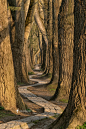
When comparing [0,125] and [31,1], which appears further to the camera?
[31,1]

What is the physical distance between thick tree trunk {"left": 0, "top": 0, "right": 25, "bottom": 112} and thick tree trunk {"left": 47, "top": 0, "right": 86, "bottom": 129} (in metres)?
2.47

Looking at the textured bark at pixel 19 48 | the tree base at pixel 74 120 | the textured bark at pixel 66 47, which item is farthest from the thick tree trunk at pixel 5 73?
the textured bark at pixel 19 48

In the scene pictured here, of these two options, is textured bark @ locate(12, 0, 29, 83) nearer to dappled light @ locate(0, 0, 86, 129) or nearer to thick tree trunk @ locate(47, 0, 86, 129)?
dappled light @ locate(0, 0, 86, 129)

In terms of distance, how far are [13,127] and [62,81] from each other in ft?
16.6

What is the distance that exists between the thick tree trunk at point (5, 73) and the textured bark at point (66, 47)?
331cm

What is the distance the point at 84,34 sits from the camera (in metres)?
4.25

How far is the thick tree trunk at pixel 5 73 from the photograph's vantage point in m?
6.38

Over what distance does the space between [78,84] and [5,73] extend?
2.98 metres

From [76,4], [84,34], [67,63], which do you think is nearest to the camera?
[84,34]

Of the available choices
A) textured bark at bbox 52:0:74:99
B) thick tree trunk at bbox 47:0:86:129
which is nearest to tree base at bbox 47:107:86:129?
thick tree trunk at bbox 47:0:86:129

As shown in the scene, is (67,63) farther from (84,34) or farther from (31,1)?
(31,1)

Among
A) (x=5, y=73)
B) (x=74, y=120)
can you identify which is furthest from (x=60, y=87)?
(x=74, y=120)

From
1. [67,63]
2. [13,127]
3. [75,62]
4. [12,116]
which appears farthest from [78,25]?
[67,63]

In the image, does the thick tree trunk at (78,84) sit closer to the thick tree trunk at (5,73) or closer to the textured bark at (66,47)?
the thick tree trunk at (5,73)
